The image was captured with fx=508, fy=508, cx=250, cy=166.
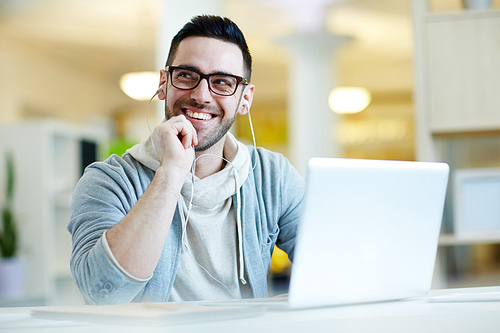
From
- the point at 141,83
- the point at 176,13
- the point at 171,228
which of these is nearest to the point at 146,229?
the point at 171,228

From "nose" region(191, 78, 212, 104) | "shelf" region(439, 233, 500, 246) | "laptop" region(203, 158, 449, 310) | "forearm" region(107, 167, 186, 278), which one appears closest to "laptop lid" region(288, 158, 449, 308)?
"laptop" region(203, 158, 449, 310)

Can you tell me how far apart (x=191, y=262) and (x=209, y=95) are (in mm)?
445

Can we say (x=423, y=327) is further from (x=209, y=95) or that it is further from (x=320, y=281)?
(x=209, y=95)

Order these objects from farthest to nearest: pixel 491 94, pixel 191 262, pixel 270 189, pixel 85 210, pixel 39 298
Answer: pixel 39 298
pixel 491 94
pixel 270 189
pixel 191 262
pixel 85 210

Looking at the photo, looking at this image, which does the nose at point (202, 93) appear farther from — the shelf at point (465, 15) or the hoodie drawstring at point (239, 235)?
the shelf at point (465, 15)

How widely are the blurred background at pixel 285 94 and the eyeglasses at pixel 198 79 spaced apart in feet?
3.99

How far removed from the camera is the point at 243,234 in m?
1.36

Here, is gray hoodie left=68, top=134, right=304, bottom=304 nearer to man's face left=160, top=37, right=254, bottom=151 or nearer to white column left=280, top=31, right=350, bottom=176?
man's face left=160, top=37, right=254, bottom=151

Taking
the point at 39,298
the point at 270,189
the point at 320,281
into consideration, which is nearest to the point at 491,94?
the point at 270,189

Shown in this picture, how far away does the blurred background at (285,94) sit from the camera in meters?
2.28

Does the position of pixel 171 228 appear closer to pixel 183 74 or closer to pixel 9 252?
pixel 183 74

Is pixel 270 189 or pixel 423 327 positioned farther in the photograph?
pixel 270 189

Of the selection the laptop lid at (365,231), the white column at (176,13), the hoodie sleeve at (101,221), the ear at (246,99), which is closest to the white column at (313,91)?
the white column at (176,13)

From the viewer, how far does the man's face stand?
136cm
